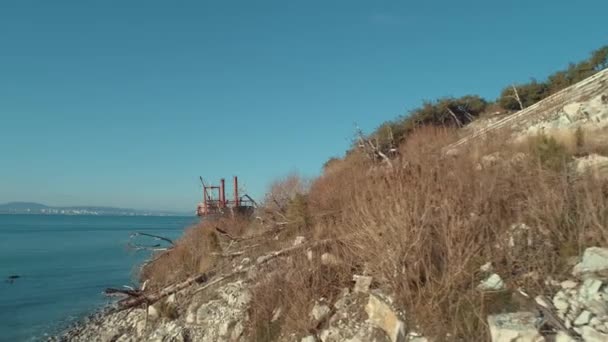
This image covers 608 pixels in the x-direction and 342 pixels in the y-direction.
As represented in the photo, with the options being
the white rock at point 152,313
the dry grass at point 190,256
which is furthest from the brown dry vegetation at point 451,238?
the dry grass at point 190,256

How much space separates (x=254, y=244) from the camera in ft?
45.9

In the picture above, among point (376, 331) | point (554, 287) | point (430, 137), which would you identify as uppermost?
point (430, 137)

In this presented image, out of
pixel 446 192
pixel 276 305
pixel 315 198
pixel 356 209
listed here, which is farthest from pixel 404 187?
pixel 315 198

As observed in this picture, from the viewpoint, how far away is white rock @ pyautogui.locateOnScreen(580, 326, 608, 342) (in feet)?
15.4

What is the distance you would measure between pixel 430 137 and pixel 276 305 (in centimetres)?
840

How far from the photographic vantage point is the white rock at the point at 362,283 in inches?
297

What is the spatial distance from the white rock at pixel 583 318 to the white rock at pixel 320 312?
12.5ft

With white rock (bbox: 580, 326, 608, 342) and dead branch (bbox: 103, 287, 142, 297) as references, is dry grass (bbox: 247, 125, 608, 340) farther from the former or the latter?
dead branch (bbox: 103, 287, 142, 297)

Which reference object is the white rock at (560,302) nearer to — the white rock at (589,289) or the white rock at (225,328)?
the white rock at (589,289)

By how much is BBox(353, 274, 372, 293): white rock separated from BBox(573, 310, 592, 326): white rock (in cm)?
315

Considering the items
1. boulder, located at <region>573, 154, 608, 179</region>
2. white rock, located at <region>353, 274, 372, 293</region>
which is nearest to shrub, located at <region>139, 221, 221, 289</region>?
white rock, located at <region>353, 274, 372, 293</region>

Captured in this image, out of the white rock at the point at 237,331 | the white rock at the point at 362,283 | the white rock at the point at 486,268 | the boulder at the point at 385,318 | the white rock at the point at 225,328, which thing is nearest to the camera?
the boulder at the point at 385,318

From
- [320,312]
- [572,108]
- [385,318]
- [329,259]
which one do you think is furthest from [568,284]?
[572,108]

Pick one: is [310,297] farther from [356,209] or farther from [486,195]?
[486,195]
